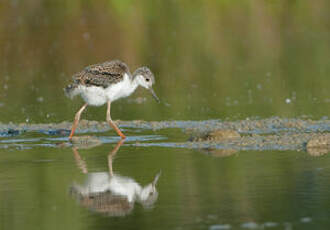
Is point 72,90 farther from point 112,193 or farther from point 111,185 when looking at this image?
point 112,193

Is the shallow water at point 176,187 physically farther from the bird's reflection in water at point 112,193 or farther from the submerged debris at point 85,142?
the submerged debris at point 85,142

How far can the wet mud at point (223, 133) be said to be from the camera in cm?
1198

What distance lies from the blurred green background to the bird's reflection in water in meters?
5.71

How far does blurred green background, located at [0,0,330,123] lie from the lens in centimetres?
1711

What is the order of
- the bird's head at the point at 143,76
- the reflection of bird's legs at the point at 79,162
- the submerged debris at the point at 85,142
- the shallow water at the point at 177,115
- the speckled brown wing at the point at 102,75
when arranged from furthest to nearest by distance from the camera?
the bird's head at the point at 143,76
the speckled brown wing at the point at 102,75
the submerged debris at the point at 85,142
the reflection of bird's legs at the point at 79,162
the shallow water at the point at 177,115

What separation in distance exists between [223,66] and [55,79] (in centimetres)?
442

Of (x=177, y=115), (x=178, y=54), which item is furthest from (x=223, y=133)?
(x=178, y=54)

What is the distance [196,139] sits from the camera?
12.7 m

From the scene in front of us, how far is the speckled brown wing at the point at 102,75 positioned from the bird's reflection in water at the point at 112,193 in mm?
3698

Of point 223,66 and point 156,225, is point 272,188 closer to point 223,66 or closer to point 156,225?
point 156,225

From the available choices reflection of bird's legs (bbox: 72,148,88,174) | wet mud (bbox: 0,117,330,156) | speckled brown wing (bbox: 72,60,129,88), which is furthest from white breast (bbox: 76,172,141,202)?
speckled brown wing (bbox: 72,60,129,88)

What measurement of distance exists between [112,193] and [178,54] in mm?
16204

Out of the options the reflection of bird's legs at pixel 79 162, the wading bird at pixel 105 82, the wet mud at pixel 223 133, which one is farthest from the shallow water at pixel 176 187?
the wading bird at pixel 105 82

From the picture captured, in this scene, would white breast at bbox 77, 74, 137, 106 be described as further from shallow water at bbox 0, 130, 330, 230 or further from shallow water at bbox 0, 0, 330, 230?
shallow water at bbox 0, 130, 330, 230
